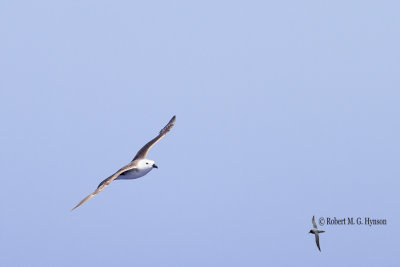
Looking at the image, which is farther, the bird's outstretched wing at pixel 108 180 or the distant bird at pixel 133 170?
the distant bird at pixel 133 170

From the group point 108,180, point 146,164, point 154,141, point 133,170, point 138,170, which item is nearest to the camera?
point 108,180

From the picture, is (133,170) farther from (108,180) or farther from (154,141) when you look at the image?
(154,141)

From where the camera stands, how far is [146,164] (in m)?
44.6

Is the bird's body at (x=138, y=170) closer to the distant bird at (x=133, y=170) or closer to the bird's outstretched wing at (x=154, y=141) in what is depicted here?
the distant bird at (x=133, y=170)

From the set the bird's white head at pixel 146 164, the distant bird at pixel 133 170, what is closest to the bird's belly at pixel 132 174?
the distant bird at pixel 133 170

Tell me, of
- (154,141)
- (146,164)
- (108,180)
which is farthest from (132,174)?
(154,141)

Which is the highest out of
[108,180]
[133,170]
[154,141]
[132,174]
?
[154,141]

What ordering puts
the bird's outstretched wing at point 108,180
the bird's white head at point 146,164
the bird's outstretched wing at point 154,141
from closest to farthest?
the bird's outstretched wing at point 108,180 → the bird's white head at point 146,164 → the bird's outstretched wing at point 154,141

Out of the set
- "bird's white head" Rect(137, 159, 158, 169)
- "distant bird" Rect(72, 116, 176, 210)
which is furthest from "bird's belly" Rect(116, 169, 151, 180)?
"bird's white head" Rect(137, 159, 158, 169)

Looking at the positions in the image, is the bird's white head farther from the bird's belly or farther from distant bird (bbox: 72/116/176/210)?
the bird's belly

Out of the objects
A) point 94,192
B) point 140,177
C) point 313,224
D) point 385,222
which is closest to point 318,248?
point 313,224

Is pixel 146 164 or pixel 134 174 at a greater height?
pixel 146 164

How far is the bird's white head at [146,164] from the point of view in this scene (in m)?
44.3

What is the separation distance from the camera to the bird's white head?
145 ft
